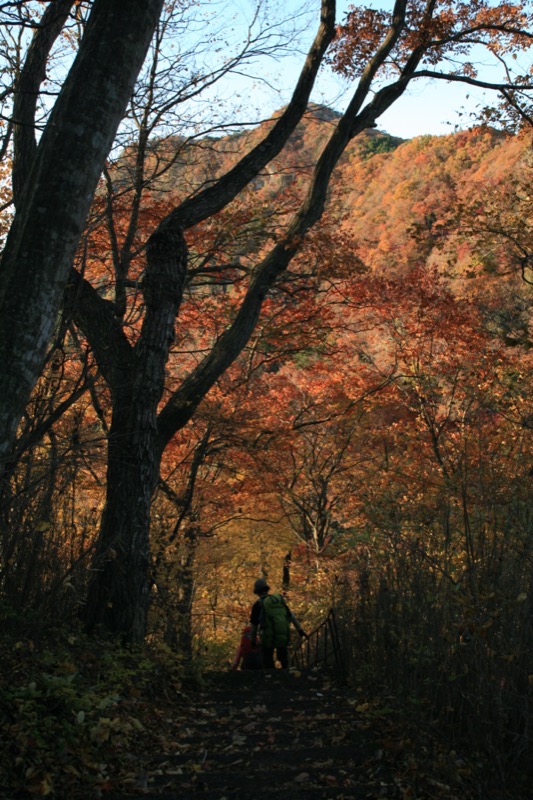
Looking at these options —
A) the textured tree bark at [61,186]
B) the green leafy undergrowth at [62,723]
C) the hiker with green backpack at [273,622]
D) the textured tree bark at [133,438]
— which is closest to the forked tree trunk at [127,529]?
the textured tree bark at [133,438]

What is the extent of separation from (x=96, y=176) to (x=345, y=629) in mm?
5859

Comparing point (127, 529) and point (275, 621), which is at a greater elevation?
point (127, 529)

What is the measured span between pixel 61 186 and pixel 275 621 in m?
6.51

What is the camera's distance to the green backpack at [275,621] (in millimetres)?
8805

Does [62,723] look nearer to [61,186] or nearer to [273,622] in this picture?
[61,186]

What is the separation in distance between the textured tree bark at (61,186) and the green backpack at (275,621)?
5722 millimetres

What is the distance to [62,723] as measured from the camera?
3.67 m

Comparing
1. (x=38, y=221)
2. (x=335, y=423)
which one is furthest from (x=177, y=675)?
(x=335, y=423)

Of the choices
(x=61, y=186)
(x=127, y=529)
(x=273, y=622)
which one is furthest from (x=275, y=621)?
(x=61, y=186)

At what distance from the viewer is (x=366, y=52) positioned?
9.88 m

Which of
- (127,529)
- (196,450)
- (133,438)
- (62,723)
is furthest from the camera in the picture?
(196,450)

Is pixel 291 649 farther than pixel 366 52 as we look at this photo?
Yes

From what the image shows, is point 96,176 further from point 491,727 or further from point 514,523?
point 491,727

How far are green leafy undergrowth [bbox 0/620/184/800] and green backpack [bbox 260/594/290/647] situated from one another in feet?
11.5
